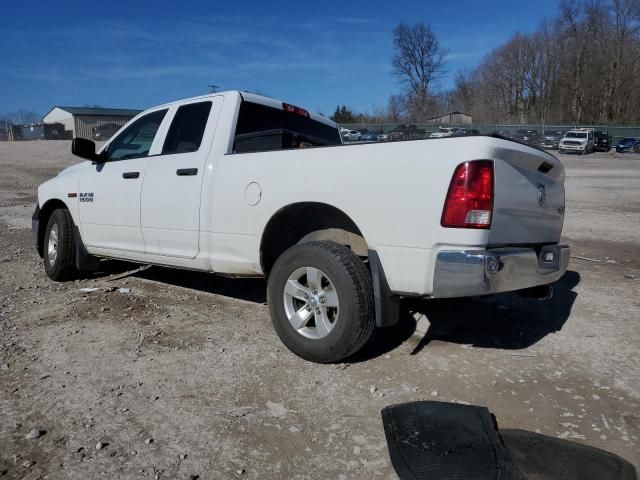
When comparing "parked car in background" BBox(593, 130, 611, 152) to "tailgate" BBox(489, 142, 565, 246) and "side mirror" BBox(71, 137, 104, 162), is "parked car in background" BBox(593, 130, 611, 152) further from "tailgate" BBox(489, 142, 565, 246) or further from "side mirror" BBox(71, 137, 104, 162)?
"side mirror" BBox(71, 137, 104, 162)

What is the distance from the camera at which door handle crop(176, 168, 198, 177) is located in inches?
169

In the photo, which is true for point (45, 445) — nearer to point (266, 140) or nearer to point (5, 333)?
point (5, 333)

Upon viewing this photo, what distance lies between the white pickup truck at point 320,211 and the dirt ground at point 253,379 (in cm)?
45

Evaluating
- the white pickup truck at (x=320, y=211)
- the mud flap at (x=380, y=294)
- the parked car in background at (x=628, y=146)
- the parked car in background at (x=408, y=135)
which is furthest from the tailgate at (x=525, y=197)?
the parked car in background at (x=628, y=146)

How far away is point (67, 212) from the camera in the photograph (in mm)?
5719

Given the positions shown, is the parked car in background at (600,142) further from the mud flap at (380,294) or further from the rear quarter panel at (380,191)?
the mud flap at (380,294)

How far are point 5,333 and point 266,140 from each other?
264 centimetres

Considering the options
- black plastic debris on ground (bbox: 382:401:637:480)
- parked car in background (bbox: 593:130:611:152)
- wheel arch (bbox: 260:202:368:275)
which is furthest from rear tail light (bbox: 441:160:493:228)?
parked car in background (bbox: 593:130:611:152)

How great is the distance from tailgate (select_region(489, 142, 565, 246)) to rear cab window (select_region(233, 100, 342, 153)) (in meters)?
1.77

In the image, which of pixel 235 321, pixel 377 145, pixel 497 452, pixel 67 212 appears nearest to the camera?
pixel 497 452

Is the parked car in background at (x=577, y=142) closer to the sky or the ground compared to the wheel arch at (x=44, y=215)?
closer to the sky

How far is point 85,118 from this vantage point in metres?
75.6

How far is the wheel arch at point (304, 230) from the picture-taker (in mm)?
3828

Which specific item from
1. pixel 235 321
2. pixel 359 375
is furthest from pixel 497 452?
pixel 235 321
